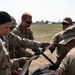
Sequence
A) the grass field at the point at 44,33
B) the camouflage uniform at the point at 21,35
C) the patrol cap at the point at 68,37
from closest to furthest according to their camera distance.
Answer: the patrol cap at the point at 68,37 → the camouflage uniform at the point at 21,35 → the grass field at the point at 44,33

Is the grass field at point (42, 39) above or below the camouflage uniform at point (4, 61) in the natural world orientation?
below

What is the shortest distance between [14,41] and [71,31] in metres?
1.25

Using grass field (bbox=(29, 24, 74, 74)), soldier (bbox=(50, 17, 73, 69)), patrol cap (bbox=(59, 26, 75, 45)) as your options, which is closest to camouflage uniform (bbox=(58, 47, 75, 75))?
patrol cap (bbox=(59, 26, 75, 45))

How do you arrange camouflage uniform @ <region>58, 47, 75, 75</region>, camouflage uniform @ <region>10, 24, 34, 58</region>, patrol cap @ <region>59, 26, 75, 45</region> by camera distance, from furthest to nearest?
camouflage uniform @ <region>10, 24, 34, 58</region> → patrol cap @ <region>59, 26, 75, 45</region> → camouflage uniform @ <region>58, 47, 75, 75</region>

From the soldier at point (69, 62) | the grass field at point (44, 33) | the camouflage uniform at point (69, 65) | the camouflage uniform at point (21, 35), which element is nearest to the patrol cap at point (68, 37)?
the soldier at point (69, 62)

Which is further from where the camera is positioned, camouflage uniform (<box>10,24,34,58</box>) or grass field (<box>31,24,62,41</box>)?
grass field (<box>31,24,62,41</box>)

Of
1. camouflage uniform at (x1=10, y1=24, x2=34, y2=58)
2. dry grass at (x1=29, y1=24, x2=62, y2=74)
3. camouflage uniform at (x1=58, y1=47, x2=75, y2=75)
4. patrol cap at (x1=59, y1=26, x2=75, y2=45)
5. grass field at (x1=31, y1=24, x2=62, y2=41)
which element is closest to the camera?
camouflage uniform at (x1=58, y1=47, x2=75, y2=75)

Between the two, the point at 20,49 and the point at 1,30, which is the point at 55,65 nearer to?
the point at 20,49

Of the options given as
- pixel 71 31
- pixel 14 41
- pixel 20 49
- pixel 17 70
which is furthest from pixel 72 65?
pixel 20 49

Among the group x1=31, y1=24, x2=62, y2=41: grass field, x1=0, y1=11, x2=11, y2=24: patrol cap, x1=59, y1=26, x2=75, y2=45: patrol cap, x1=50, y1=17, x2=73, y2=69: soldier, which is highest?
x1=0, y1=11, x2=11, y2=24: patrol cap

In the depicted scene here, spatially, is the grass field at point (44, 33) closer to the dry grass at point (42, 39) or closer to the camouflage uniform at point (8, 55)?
the dry grass at point (42, 39)

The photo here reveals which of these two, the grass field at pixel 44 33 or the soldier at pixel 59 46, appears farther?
the grass field at pixel 44 33

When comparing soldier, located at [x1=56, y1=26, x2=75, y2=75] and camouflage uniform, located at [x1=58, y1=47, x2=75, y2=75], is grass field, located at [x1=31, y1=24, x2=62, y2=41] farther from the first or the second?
camouflage uniform, located at [x1=58, y1=47, x2=75, y2=75]

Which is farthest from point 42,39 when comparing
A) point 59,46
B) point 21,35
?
point 59,46
